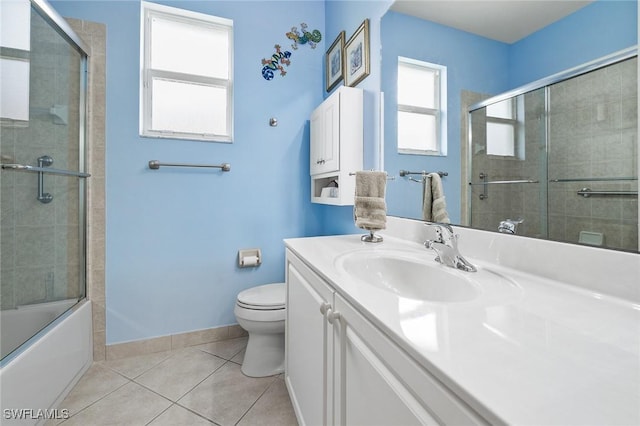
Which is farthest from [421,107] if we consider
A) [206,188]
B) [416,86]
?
[206,188]

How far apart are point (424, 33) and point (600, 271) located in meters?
1.04

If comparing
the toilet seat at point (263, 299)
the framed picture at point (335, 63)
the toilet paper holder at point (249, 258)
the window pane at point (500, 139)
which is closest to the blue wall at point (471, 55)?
the window pane at point (500, 139)

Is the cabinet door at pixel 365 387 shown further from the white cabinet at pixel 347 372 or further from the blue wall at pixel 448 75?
the blue wall at pixel 448 75

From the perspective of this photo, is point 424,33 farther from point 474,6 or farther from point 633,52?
point 633,52

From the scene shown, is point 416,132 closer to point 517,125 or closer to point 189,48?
point 517,125

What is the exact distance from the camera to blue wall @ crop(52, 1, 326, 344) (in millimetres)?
1710

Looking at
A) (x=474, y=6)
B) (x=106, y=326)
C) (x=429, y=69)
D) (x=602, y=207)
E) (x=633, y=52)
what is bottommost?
(x=106, y=326)

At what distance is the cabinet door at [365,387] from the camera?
1.50ft

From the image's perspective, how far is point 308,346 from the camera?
3.23 ft

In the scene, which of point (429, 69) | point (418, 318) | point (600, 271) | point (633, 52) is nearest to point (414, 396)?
point (418, 318)

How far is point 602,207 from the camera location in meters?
0.65

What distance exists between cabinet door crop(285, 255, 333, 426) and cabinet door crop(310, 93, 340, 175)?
0.71 m

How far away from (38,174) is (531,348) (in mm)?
2070

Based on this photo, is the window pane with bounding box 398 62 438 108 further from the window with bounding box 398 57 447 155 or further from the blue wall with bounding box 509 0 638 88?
the blue wall with bounding box 509 0 638 88
